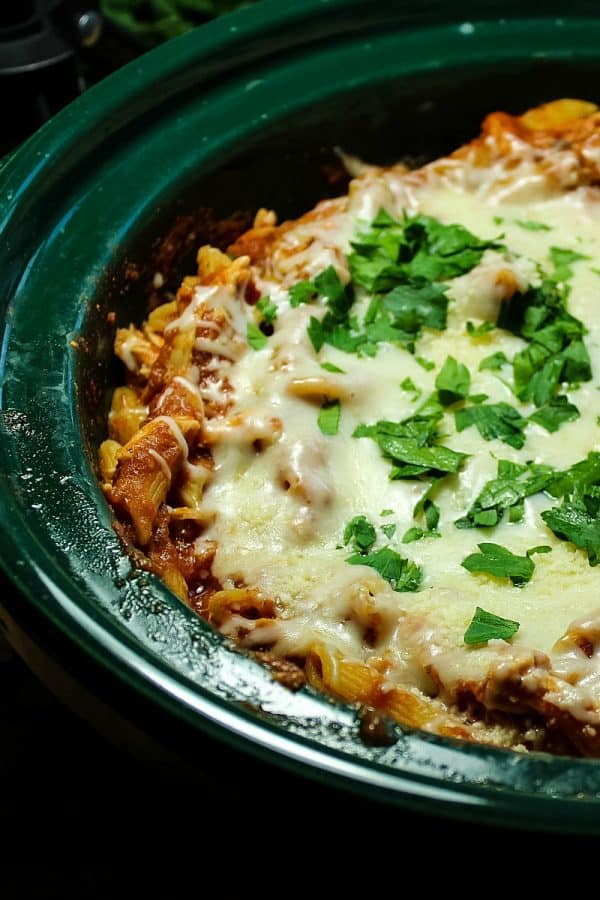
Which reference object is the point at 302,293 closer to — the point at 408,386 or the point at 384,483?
the point at 408,386

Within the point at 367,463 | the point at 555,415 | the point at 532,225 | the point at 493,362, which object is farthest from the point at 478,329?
the point at 367,463

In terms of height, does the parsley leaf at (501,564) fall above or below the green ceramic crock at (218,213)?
below

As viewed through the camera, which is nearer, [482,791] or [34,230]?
[482,791]

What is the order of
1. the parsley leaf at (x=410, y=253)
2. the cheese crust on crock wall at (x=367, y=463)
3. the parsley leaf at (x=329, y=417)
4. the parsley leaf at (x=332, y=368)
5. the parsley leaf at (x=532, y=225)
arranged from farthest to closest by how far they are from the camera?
the parsley leaf at (x=532, y=225) < the parsley leaf at (x=410, y=253) < the parsley leaf at (x=332, y=368) < the parsley leaf at (x=329, y=417) < the cheese crust on crock wall at (x=367, y=463)

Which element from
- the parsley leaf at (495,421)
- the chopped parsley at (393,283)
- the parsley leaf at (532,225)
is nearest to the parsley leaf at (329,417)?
the chopped parsley at (393,283)

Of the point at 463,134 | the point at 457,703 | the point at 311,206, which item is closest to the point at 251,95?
the point at 311,206

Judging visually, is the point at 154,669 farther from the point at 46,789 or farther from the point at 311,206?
the point at 311,206

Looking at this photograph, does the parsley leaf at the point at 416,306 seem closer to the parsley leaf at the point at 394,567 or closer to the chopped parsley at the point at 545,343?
the chopped parsley at the point at 545,343
